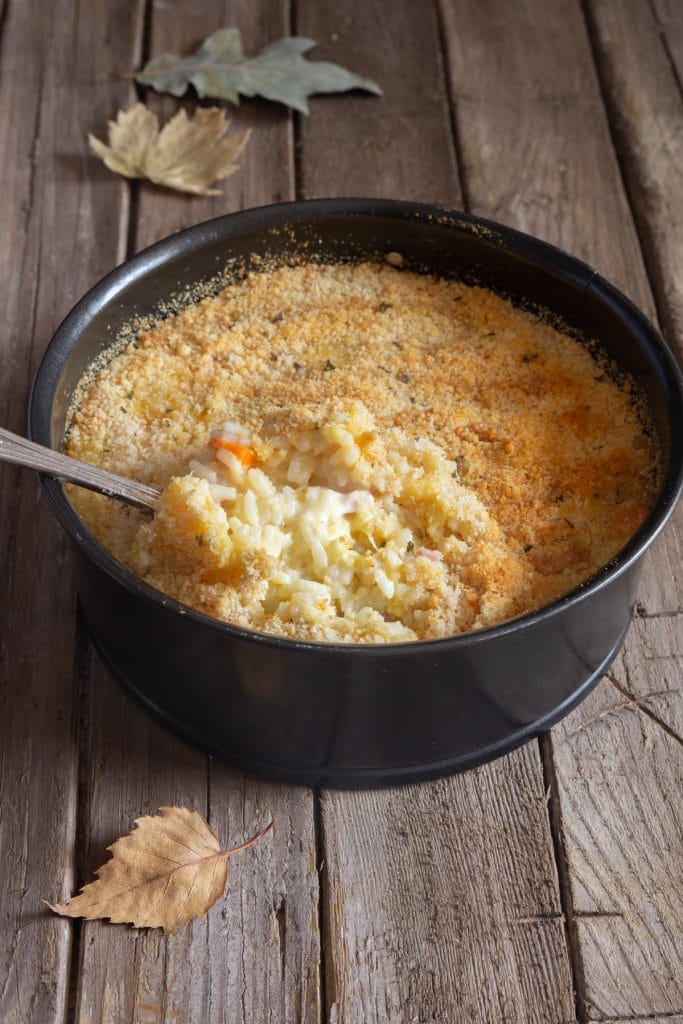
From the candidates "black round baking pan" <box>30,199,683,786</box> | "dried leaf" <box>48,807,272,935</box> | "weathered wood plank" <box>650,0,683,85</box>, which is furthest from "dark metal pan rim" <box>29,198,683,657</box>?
"weathered wood plank" <box>650,0,683,85</box>

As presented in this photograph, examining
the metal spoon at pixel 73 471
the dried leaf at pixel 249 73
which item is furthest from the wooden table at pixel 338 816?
the metal spoon at pixel 73 471

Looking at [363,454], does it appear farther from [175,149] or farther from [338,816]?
[175,149]

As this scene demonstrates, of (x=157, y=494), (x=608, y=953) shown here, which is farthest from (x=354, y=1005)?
(x=157, y=494)

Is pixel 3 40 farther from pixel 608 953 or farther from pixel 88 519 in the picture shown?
pixel 608 953

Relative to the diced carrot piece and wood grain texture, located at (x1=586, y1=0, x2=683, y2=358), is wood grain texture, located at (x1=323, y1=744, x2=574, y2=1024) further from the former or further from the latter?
wood grain texture, located at (x1=586, y1=0, x2=683, y2=358)

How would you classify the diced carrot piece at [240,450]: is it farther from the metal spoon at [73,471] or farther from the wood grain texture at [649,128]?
the wood grain texture at [649,128]

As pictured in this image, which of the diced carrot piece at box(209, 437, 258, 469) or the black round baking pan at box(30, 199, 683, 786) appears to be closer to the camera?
the black round baking pan at box(30, 199, 683, 786)
